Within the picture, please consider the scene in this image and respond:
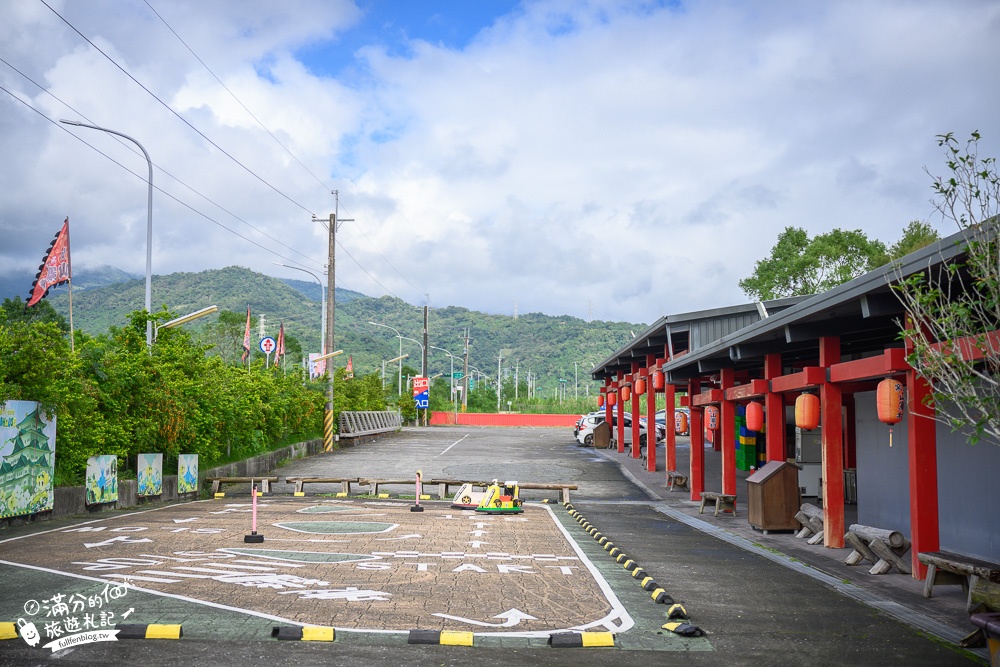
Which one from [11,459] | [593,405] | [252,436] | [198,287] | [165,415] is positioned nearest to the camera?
[11,459]

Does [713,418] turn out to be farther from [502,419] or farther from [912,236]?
[502,419]

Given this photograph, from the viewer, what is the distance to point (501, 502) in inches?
871

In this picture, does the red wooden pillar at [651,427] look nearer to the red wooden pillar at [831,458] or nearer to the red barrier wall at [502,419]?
the red wooden pillar at [831,458]

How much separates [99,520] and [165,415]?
4.49 meters

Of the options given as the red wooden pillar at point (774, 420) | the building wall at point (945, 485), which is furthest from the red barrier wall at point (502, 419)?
the building wall at point (945, 485)

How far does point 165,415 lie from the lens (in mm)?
22781

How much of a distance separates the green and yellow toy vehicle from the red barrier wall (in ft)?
186

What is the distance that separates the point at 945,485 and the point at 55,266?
2049 cm

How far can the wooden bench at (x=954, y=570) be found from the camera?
9.91m

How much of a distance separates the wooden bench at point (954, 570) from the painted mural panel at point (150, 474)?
56.9 ft

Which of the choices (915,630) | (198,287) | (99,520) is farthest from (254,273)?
(915,630)

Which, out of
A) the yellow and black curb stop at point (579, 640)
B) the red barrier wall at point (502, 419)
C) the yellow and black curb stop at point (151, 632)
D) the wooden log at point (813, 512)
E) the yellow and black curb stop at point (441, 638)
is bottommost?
the yellow and black curb stop at point (579, 640)

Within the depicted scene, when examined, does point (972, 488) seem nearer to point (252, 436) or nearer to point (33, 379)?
point (33, 379)

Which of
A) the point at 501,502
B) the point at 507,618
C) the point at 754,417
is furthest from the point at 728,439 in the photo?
the point at 507,618
